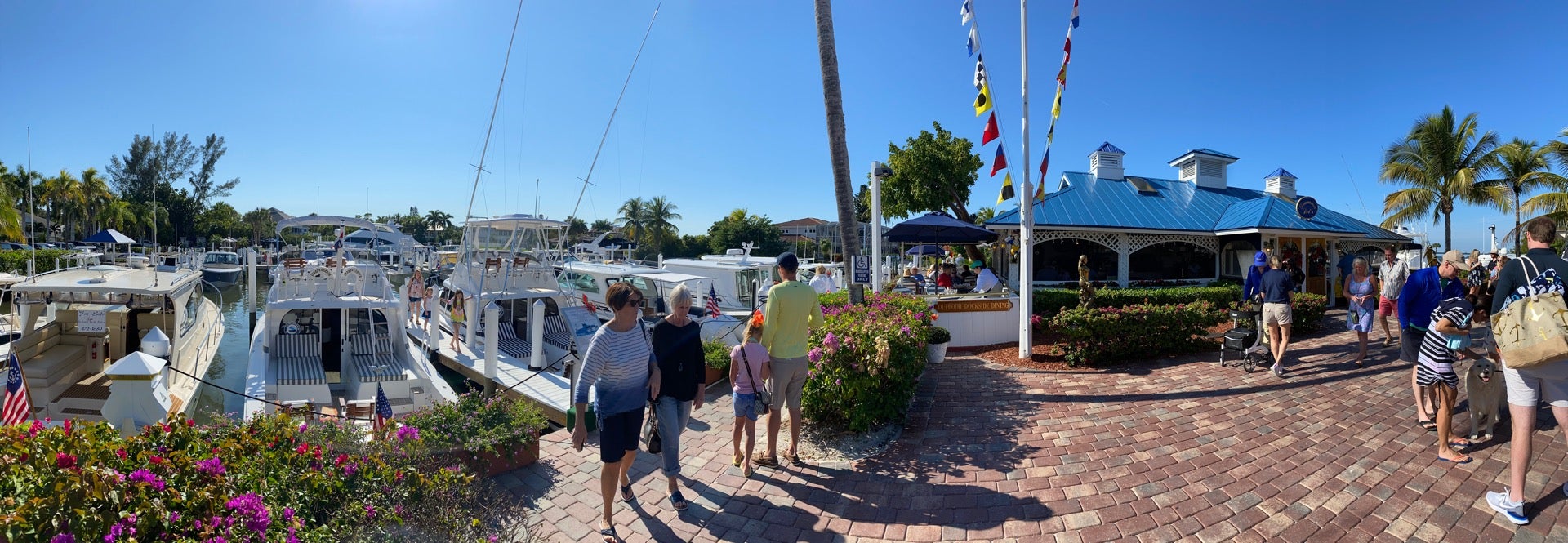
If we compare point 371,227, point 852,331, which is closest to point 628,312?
point 852,331

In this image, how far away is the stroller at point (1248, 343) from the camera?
7125 mm

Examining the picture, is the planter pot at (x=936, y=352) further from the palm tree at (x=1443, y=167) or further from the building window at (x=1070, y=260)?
the palm tree at (x=1443, y=167)

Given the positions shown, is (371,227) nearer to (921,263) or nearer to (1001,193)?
(1001,193)

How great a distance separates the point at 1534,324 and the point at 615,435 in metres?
5.15

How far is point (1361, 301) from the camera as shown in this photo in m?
7.58

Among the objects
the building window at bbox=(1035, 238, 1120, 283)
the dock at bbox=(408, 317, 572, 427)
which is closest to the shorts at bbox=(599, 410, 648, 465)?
the dock at bbox=(408, 317, 572, 427)

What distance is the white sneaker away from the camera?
11.0ft

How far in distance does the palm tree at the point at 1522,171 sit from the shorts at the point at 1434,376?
74.3 ft

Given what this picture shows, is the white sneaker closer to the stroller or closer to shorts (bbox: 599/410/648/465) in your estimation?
the stroller

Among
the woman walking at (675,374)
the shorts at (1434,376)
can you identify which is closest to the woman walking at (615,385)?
the woman walking at (675,374)

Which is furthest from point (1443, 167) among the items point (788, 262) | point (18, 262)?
point (18, 262)

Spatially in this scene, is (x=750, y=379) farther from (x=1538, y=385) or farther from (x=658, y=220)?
(x=658, y=220)

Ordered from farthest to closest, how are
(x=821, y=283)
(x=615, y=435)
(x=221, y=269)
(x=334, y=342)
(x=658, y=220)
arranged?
(x=658, y=220) < (x=221, y=269) < (x=821, y=283) < (x=334, y=342) < (x=615, y=435)

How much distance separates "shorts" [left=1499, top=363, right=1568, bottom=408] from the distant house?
9517 mm
